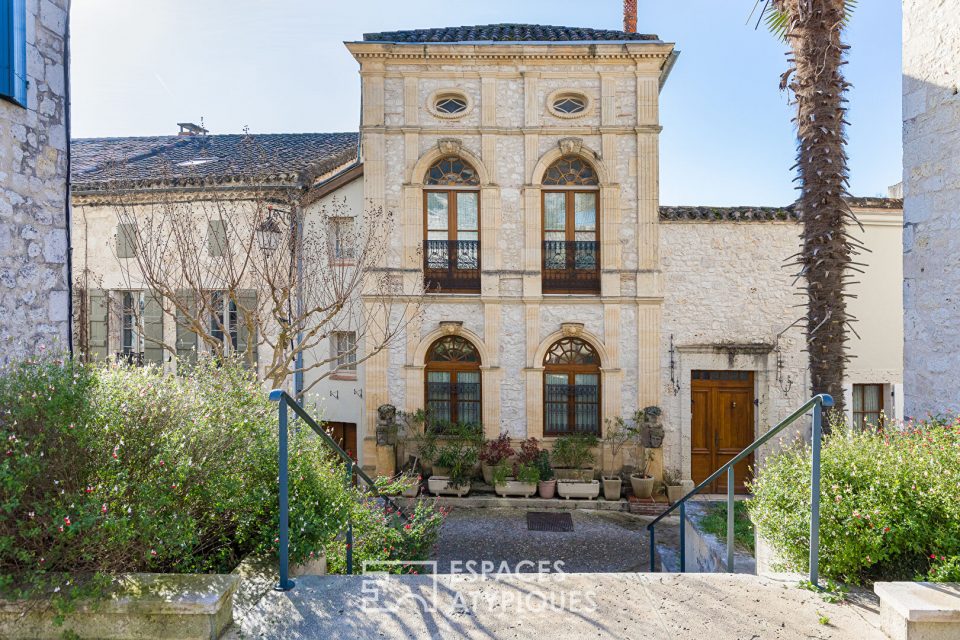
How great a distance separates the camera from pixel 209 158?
1352 centimetres

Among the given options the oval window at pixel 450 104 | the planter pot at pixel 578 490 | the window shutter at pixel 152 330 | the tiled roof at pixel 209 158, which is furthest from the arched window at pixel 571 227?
the window shutter at pixel 152 330

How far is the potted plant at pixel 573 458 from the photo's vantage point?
1048 cm

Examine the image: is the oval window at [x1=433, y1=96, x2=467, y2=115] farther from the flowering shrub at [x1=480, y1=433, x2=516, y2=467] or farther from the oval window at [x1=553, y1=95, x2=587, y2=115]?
the flowering shrub at [x1=480, y1=433, x2=516, y2=467]

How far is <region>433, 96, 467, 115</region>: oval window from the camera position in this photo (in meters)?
11.1

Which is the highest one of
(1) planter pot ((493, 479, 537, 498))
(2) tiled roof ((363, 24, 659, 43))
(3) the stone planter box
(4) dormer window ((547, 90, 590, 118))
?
(2) tiled roof ((363, 24, 659, 43))

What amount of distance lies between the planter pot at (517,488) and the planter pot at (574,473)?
2.02 ft

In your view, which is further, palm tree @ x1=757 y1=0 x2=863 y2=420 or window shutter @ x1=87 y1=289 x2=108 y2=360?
window shutter @ x1=87 y1=289 x2=108 y2=360

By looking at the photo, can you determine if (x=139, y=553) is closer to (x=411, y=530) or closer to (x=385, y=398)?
(x=411, y=530)

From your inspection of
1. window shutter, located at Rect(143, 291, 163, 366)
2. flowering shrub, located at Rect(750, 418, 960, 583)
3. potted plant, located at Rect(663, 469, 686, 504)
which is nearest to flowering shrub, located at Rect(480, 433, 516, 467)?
potted plant, located at Rect(663, 469, 686, 504)

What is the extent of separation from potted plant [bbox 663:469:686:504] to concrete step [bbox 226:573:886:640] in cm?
739

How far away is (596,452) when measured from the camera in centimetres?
1077

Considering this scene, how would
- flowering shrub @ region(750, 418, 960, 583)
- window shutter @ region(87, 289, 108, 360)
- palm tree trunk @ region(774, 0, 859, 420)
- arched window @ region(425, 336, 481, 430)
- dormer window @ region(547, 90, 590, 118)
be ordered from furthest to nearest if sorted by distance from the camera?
window shutter @ region(87, 289, 108, 360) < arched window @ region(425, 336, 481, 430) < dormer window @ region(547, 90, 590, 118) < palm tree trunk @ region(774, 0, 859, 420) < flowering shrub @ region(750, 418, 960, 583)

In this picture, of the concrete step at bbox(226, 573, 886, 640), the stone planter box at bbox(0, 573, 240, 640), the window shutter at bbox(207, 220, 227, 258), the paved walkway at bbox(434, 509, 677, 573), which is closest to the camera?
the stone planter box at bbox(0, 573, 240, 640)

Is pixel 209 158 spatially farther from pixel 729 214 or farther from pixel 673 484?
pixel 673 484
